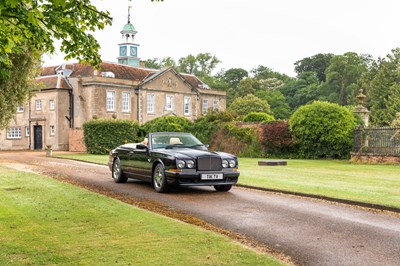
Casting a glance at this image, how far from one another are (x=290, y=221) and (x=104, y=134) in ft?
98.7

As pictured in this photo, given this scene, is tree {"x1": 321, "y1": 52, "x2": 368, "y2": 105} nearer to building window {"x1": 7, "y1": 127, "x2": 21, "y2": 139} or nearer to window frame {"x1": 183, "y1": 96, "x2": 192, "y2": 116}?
window frame {"x1": 183, "y1": 96, "x2": 192, "y2": 116}

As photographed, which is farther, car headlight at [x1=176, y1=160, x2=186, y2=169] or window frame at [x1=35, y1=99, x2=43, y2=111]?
window frame at [x1=35, y1=99, x2=43, y2=111]

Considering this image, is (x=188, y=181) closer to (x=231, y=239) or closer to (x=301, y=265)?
(x=231, y=239)

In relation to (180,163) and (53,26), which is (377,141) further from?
(53,26)

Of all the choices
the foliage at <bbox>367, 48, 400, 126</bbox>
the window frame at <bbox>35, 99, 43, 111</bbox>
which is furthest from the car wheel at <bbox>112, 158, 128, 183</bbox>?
the foliage at <bbox>367, 48, 400, 126</bbox>

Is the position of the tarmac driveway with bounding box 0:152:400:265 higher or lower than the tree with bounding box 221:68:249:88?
lower

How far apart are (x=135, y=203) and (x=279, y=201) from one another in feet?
10.9

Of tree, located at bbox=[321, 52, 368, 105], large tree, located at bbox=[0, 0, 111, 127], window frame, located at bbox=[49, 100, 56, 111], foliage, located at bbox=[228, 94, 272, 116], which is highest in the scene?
tree, located at bbox=[321, 52, 368, 105]

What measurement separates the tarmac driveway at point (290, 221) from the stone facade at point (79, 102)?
3323cm

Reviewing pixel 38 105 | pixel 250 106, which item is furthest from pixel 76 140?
pixel 250 106

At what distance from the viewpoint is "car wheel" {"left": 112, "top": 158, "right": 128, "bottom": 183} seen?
50.2 feet

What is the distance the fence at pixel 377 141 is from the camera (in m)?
25.5

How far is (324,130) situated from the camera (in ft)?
97.9

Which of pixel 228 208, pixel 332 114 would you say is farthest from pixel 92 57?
pixel 332 114
